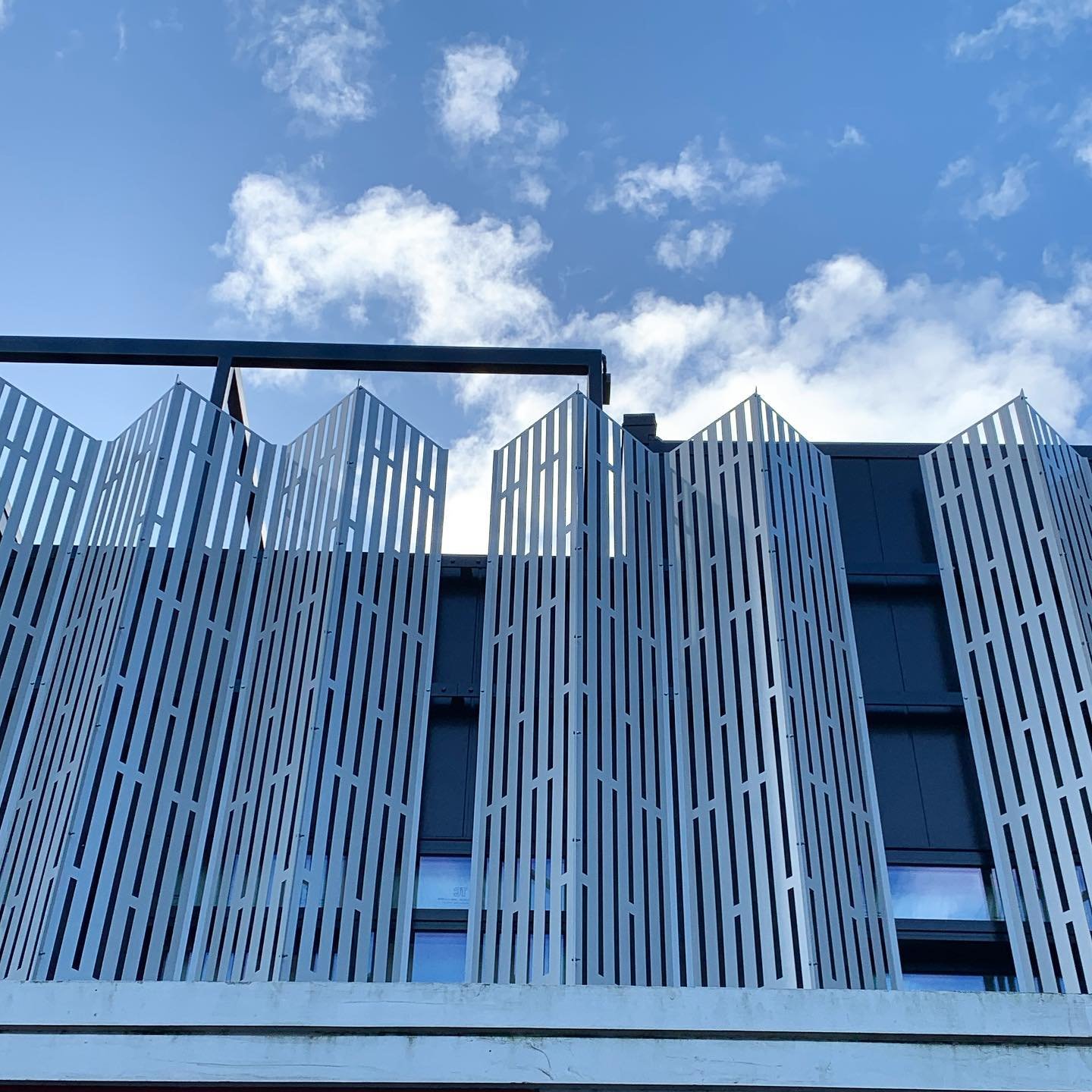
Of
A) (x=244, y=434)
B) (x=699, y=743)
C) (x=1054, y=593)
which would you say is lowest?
(x=699, y=743)

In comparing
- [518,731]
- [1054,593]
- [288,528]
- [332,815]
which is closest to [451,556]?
[288,528]

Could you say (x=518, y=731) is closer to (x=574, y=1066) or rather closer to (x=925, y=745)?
(x=925, y=745)

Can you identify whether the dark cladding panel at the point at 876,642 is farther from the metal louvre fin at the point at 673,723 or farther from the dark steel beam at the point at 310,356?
the dark steel beam at the point at 310,356

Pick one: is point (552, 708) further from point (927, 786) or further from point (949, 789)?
point (949, 789)

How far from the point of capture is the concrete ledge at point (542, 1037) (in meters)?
6.08

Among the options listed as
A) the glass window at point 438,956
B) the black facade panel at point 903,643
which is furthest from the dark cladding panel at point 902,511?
the glass window at point 438,956

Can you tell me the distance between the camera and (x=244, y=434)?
14664mm

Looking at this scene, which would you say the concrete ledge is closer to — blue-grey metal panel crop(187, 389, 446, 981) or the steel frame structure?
blue-grey metal panel crop(187, 389, 446, 981)

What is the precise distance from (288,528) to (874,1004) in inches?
361

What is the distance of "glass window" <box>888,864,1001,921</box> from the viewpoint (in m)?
12.6

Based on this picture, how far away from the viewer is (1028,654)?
13.2 m

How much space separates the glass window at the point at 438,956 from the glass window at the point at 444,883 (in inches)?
10.3

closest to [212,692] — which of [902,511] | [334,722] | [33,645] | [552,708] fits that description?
[334,722]

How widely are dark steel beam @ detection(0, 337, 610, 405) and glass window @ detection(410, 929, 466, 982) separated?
6.18 metres
